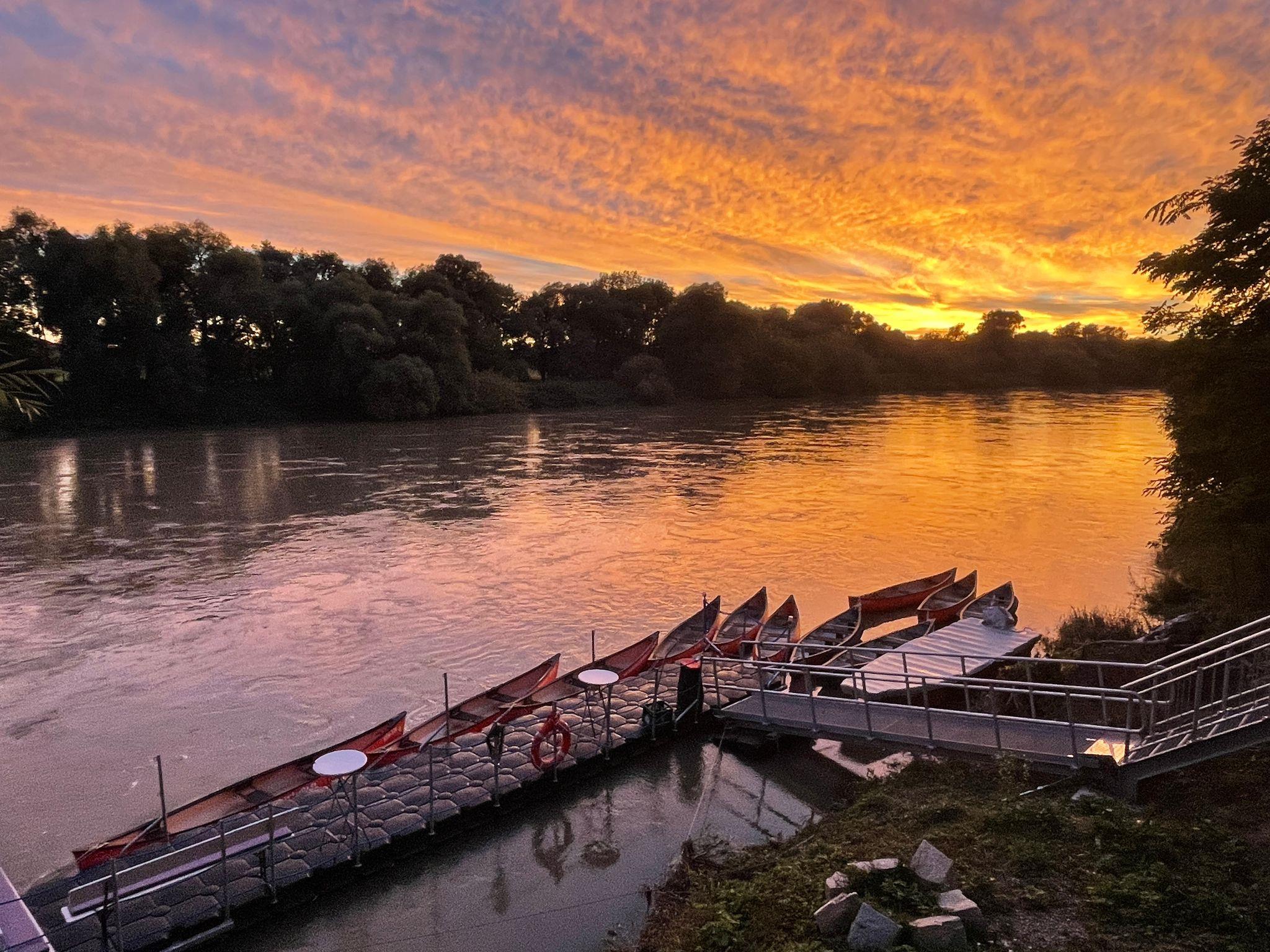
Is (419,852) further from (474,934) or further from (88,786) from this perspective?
(88,786)

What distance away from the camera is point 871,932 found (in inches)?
245

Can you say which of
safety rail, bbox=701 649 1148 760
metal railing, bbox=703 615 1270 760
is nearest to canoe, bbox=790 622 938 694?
metal railing, bbox=703 615 1270 760

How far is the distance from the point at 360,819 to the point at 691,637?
8.18 m

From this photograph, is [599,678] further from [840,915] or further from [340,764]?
[840,915]

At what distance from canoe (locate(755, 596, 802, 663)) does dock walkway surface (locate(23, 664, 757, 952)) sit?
2.00 m

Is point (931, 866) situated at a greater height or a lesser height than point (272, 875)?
greater

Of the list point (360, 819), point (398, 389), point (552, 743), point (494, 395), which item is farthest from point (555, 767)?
point (494, 395)

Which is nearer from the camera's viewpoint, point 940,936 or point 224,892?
point 940,936

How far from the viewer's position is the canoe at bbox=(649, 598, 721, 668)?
16172 millimetres

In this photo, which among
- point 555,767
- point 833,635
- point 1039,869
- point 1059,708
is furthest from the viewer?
point 833,635

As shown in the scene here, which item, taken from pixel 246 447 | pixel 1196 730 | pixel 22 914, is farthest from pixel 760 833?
pixel 246 447

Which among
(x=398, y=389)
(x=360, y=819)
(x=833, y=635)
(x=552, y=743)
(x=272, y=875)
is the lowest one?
(x=360, y=819)

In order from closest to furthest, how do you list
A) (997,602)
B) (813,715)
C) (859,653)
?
(813,715) < (859,653) < (997,602)

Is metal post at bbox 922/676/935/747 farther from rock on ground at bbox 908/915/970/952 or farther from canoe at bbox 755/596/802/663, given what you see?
canoe at bbox 755/596/802/663
